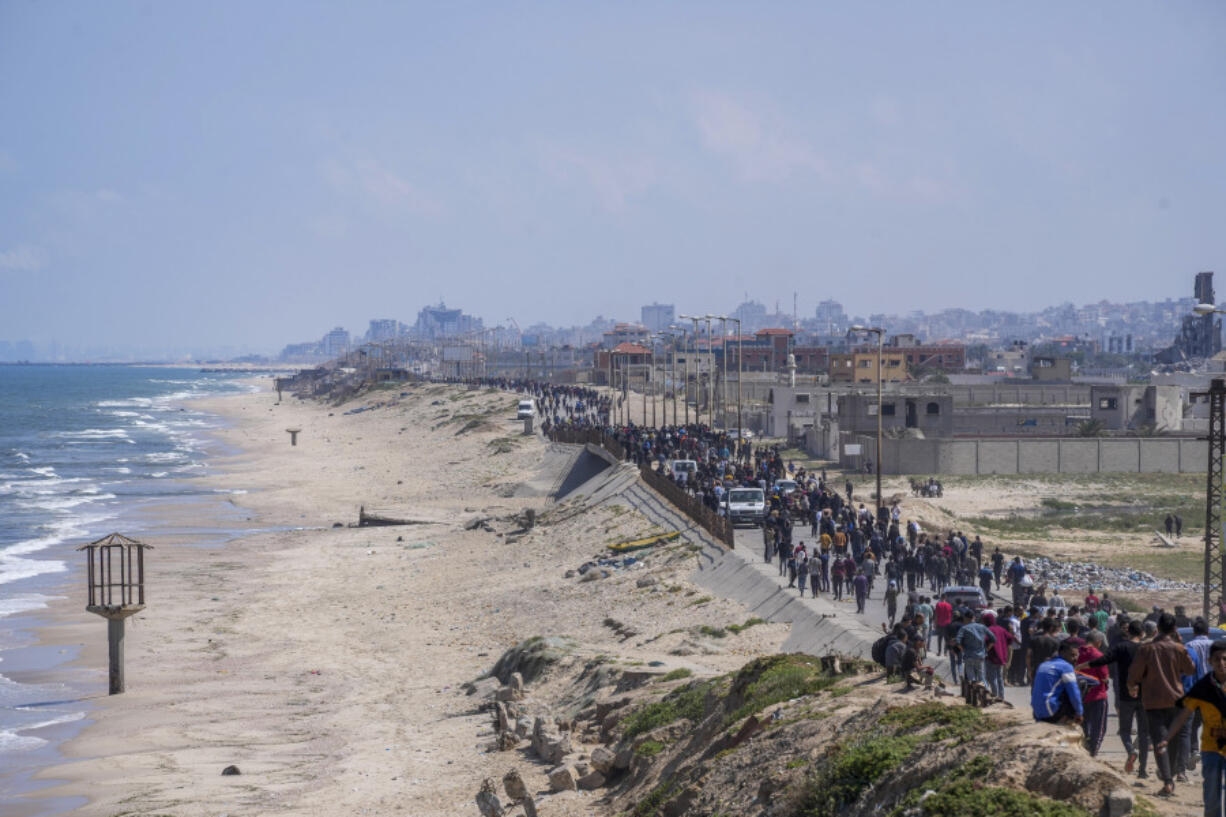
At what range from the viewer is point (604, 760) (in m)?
16.9

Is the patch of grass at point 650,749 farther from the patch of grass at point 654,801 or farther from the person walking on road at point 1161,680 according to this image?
the person walking on road at point 1161,680

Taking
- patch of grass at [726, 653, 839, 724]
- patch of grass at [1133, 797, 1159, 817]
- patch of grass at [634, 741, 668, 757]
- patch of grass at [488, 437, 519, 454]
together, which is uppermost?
patch of grass at [1133, 797, 1159, 817]

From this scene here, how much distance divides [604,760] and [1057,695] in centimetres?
761

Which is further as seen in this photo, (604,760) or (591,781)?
(604,760)

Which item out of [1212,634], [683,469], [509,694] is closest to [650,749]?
[1212,634]

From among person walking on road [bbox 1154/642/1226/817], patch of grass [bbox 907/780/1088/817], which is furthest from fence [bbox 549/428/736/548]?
person walking on road [bbox 1154/642/1226/817]

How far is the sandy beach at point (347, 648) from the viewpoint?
65.0 feet

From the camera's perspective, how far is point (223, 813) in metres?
18.4

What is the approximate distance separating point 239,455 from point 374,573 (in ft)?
187

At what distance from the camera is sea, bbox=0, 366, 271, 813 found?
2514cm

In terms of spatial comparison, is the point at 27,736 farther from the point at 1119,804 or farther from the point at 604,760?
the point at 1119,804

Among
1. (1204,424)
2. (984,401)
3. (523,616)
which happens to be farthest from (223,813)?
(984,401)

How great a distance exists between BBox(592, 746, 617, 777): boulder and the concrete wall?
41951 mm

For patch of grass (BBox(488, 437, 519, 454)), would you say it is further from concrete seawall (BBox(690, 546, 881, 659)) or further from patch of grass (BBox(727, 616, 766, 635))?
patch of grass (BBox(727, 616, 766, 635))
